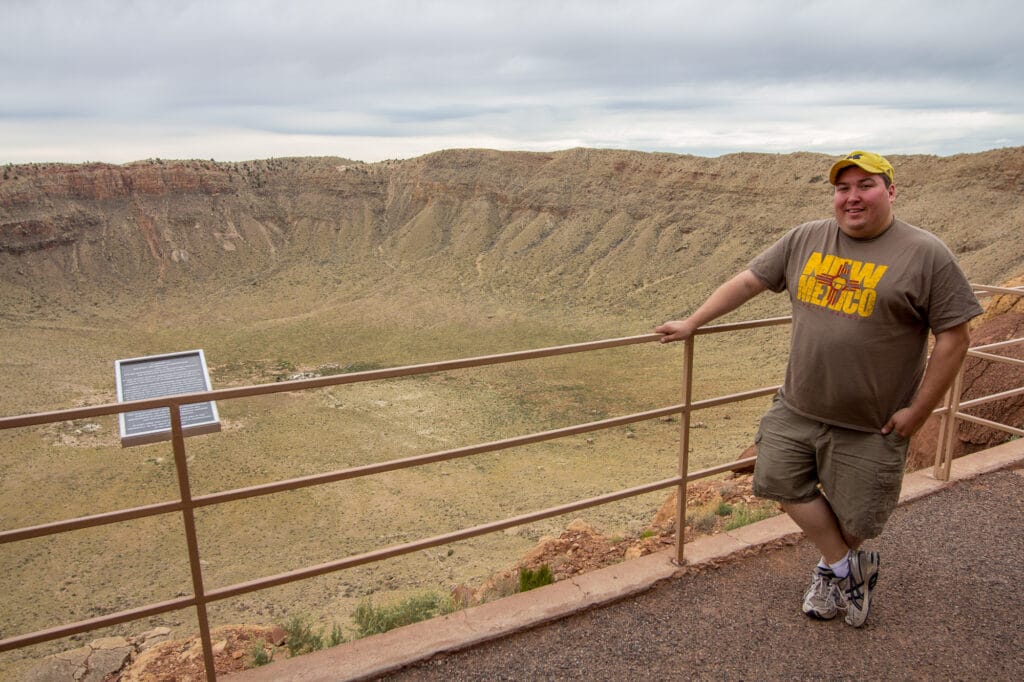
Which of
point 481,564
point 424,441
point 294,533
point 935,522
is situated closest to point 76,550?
point 294,533

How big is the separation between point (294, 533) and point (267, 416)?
26.1 feet

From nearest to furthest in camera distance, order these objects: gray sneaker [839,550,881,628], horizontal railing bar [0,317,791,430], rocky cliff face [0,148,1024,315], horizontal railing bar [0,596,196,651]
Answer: horizontal railing bar [0,317,791,430], horizontal railing bar [0,596,196,651], gray sneaker [839,550,881,628], rocky cliff face [0,148,1024,315]

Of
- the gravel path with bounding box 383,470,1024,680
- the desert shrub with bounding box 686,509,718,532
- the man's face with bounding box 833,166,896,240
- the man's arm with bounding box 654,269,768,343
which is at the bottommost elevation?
the desert shrub with bounding box 686,509,718,532

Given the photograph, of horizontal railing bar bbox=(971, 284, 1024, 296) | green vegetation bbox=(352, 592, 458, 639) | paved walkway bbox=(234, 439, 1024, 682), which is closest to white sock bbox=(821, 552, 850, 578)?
paved walkway bbox=(234, 439, 1024, 682)

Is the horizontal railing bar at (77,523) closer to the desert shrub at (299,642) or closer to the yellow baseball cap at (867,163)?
the desert shrub at (299,642)

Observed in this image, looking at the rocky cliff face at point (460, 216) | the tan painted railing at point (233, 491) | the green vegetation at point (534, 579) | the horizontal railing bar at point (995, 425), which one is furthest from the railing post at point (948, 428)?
the rocky cliff face at point (460, 216)

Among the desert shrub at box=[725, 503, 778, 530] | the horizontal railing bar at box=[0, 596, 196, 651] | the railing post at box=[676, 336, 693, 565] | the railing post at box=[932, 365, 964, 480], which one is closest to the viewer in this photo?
the horizontal railing bar at box=[0, 596, 196, 651]

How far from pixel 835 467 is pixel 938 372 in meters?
0.59

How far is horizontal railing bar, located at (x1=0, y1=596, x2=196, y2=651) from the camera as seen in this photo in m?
2.64

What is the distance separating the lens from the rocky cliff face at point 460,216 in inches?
1299

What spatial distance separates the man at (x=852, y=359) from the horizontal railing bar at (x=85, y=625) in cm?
232

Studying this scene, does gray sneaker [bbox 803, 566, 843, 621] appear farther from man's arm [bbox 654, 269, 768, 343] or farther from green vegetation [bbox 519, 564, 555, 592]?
green vegetation [bbox 519, 564, 555, 592]

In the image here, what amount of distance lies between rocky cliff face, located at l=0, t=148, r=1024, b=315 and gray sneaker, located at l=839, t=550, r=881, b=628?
25253 mm

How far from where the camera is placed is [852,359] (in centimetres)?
291
